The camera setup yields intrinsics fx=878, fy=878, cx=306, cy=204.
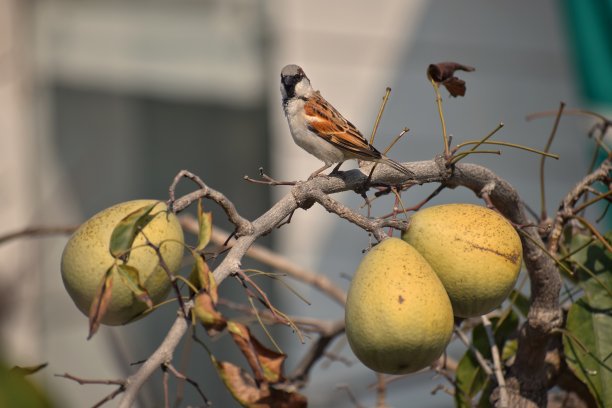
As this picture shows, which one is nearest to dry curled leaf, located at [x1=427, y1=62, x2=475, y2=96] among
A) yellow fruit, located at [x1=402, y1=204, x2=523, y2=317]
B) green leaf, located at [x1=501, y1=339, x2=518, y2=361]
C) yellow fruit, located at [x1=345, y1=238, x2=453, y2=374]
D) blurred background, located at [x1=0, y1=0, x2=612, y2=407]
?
yellow fruit, located at [x1=402, y1=204, x2=523, y2=317]

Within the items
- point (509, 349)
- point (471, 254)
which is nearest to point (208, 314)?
point (471, 254)

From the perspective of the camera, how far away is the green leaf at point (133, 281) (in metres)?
1.00

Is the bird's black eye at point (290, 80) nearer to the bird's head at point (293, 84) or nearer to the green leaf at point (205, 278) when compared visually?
the bird's head at point (293, 84)

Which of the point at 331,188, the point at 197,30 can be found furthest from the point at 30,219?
the point at 331,188

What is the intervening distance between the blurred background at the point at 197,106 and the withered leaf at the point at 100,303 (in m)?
3.74

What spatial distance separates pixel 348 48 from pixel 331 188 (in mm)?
3735

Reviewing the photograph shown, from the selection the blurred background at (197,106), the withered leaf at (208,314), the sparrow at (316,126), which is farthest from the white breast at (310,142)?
the blurred background at (197,106)

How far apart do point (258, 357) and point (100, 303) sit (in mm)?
189

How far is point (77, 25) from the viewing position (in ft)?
16.4

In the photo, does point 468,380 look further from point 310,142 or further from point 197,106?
point 197,106

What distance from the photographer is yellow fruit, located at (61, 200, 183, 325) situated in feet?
3.59

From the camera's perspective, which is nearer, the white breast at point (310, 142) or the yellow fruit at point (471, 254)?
the yellow fruit at point (471, 254)

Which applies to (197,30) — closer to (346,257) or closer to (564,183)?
(346,257)

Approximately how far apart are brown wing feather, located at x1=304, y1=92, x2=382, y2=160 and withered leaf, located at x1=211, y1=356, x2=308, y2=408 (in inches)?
34.8
